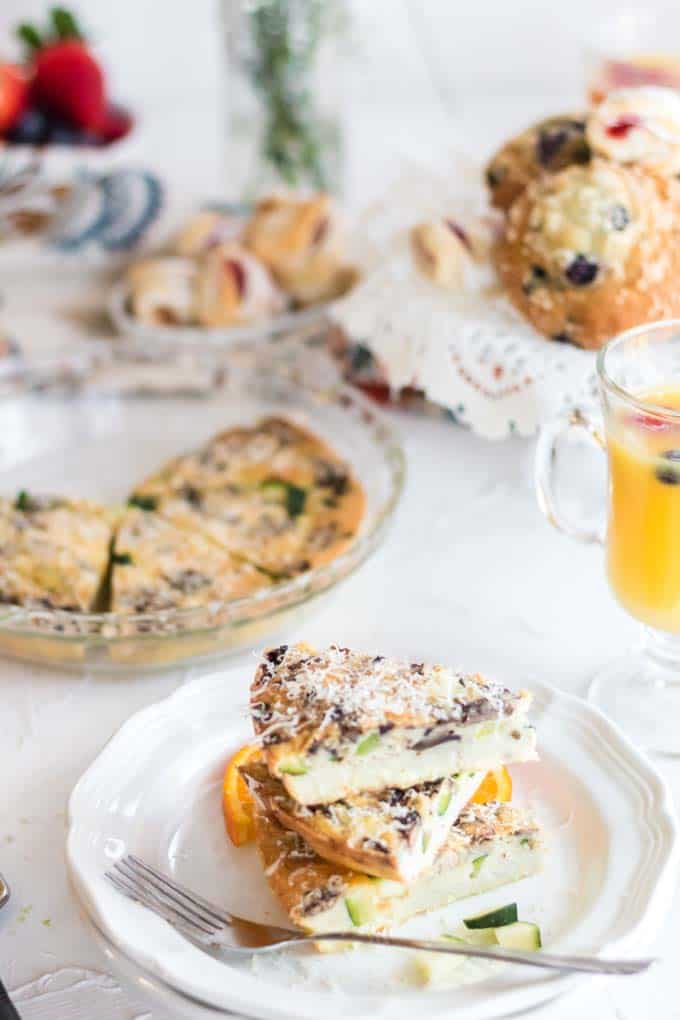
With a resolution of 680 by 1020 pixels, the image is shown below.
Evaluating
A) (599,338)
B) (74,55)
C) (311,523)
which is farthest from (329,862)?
(74,55)

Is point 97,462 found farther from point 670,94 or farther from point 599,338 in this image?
point 670,94

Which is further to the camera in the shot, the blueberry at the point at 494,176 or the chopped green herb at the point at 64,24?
the chopped green herb at the point at 64,24

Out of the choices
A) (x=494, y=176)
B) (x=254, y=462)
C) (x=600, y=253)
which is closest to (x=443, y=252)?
(x=494, y=176)

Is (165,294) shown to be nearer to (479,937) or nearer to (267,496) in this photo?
(267,496)

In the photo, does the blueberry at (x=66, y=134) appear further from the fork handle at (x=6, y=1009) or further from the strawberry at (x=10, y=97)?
the fork handle at (x=6, y=1009)

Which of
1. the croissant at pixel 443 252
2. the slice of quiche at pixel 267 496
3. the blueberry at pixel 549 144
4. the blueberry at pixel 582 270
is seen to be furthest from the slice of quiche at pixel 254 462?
the blueberry at pixel 549 144
